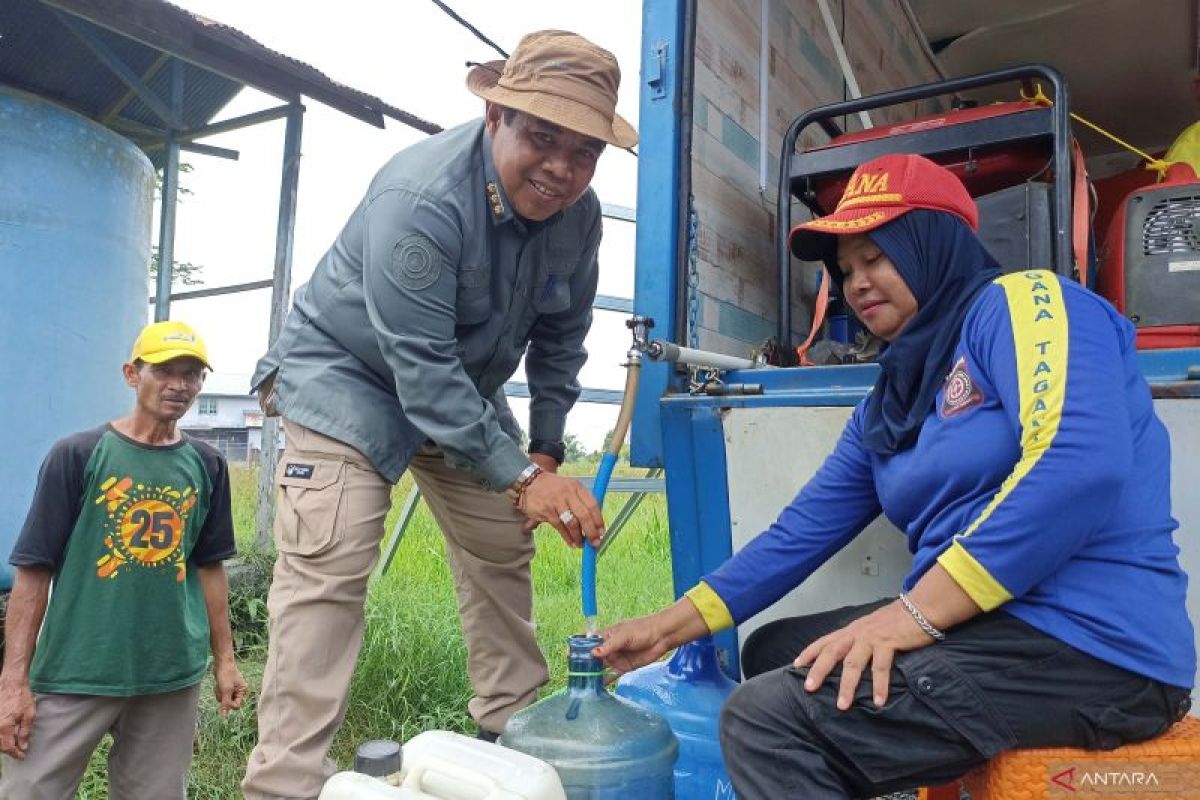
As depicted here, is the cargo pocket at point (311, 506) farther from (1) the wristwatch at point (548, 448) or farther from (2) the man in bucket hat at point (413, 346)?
(1) the wristwatch at point (548, 448)

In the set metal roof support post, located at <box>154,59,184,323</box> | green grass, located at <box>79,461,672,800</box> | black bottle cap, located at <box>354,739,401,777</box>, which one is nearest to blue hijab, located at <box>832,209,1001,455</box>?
black bottle cap, located at <box>354,739,401,777</box>

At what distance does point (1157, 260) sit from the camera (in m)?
2.27

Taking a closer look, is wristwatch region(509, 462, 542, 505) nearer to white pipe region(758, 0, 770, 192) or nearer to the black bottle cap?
the black bottle cap

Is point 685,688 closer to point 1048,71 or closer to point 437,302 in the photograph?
point 437,302

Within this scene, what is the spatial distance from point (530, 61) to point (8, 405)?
11.7 ft

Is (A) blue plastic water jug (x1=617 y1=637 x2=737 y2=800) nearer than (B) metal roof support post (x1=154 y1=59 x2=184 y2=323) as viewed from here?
Yes

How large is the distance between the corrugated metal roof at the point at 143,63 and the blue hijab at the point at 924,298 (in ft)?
13.0

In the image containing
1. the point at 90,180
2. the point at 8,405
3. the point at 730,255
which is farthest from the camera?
the point at 90,180

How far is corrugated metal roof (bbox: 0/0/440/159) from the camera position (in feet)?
14.4

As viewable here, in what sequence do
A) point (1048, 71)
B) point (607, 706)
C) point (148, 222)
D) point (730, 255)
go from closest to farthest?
1. point (607, 706)
2. point (1048, 71)
3. point (730, 255)
4. point (148, 222)

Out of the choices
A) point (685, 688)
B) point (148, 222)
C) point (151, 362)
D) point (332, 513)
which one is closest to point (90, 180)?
point (148, 222)

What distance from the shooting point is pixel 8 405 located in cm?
437

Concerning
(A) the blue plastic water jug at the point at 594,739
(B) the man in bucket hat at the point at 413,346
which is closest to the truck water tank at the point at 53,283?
(B) the man in bucket hat at the point at 413,346

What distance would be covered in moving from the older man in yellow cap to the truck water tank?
2271 mm
